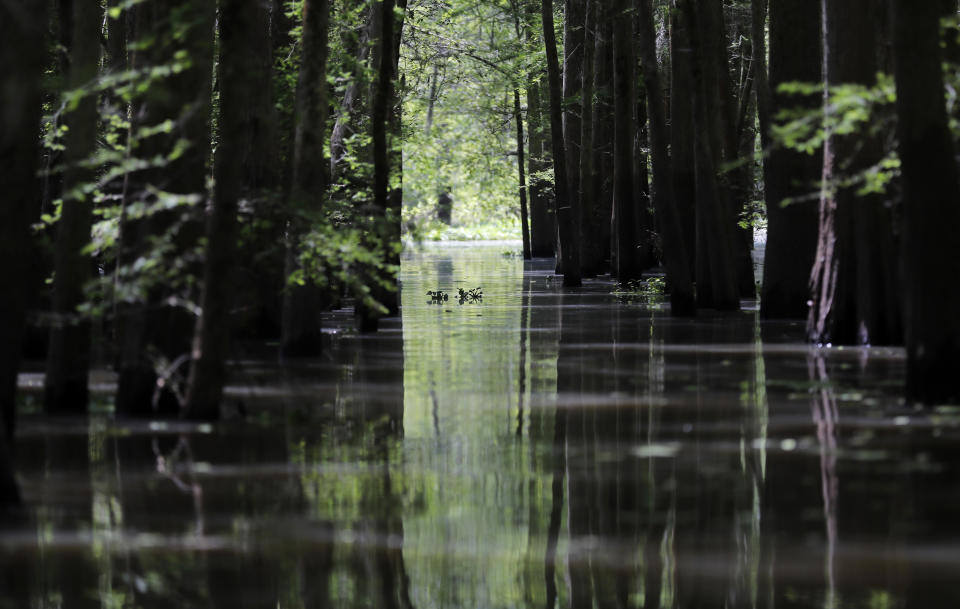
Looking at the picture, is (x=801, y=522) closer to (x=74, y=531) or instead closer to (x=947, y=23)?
(x=74, y=531)

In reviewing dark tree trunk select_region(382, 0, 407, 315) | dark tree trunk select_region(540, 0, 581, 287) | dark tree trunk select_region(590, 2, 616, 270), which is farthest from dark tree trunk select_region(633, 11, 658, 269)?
dark tree trunk select_region(382, 0, 407, 315)

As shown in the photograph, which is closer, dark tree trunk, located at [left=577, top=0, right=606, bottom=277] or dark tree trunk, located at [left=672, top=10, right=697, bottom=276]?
dark tree trunk, located at [left=672, top=10, right=697, bottom=276]

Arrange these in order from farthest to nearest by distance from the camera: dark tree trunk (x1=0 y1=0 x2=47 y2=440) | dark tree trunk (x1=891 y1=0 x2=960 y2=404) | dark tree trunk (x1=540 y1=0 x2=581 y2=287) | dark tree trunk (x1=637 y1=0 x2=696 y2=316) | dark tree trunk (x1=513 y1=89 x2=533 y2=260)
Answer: dark tree trunk (x1=513 y1=89 x2=533 y2=260)
dark tree trunk (x1=540 y1=0 x2=581 y2=287)
dark tree trunk (x1=637 y1=0 x2=696 y2=316)
dark tree trunk (x1=891 y1=0 x2=960 y2=404)
dark tree trunk (x1=0 y1=0 x2=47 y2=440)

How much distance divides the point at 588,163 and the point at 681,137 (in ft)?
37.9

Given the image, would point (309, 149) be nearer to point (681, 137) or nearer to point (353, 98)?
point (353, 98)

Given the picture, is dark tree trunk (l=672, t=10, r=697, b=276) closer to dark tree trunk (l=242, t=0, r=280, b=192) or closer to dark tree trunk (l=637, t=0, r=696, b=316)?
dark tree trunk (l=637, t=0, r=696, b=316)

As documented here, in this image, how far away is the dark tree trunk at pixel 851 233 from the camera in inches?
680

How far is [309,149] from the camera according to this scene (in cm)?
1759

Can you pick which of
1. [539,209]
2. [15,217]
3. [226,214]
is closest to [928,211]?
[226,214]

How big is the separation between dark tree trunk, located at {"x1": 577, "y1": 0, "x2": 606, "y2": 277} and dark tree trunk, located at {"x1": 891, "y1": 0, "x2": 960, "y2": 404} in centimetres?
2563

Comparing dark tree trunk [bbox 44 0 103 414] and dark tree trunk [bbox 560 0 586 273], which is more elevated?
dark tree trunk [bbox 560 0 586 273]

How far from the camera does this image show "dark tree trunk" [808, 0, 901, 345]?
17.3 meters

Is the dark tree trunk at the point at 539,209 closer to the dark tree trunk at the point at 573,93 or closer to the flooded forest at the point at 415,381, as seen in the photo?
the dark tree trunk at the point at 573,93

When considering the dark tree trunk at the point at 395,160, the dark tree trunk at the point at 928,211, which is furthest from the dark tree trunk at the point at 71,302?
the dark tree trunk at the point at 928,211
